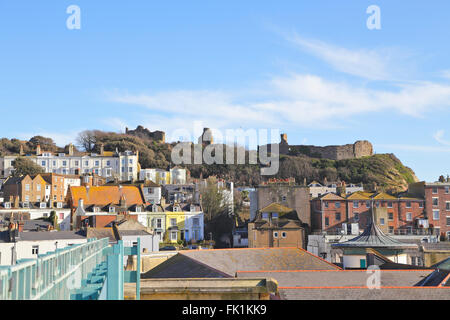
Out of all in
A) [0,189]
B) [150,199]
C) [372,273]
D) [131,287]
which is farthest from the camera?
[0,189]

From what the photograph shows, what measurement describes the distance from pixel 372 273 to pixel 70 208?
4478cm

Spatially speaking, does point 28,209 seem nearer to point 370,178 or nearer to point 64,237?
point 64,237

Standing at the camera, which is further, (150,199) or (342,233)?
(150,199)

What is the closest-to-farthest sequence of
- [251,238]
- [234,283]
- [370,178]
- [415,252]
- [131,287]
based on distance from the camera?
1. [131,287]
2. [234,283]
3. [415,252]
4. [251,238]
5. [370,178]

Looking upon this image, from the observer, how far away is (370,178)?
385ft

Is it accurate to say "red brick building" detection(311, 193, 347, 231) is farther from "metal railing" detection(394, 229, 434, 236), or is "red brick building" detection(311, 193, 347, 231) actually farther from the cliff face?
the cliff face

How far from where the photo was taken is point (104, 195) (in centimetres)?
6125

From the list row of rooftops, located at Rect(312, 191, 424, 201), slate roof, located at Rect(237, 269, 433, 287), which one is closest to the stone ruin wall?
row of rooftops, located at Rect(312, 191, 424, 201)

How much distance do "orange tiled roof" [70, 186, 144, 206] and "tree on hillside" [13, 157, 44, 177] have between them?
28.5 meters

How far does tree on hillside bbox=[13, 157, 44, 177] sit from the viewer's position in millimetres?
85188

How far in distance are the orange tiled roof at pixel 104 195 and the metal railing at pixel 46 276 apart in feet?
172

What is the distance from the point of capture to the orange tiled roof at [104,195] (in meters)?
59.9

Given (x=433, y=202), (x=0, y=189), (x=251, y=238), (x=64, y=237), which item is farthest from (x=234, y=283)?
(x=0, y=189)

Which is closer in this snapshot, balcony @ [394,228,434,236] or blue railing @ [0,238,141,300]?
blue railing @ [0,238,141,300]
